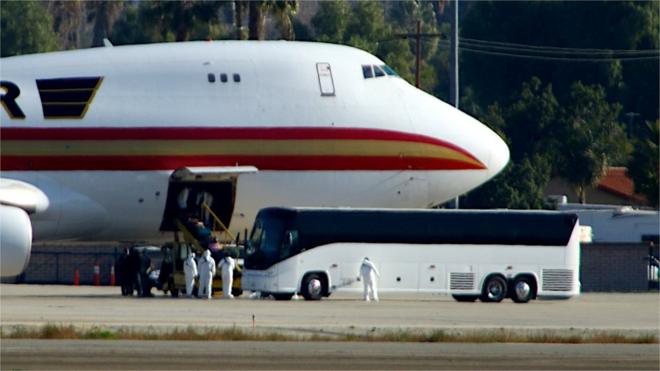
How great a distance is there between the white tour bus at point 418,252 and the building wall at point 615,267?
11075 mm

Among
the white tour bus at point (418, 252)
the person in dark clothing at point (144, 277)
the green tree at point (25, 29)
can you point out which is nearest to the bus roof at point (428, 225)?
the white tour bus at point (418, 252)

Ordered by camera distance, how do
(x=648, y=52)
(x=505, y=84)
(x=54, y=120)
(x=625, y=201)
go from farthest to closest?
(x=505, y=84), (x=648, y=52), (x=625, y=201), (x=54, y=120)

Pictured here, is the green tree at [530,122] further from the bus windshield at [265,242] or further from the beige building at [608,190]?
the bus windshield at [265,242]

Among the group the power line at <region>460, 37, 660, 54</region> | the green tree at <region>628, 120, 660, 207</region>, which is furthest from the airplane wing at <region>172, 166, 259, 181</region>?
the power line at <region>460, 37, 660, 54</region>

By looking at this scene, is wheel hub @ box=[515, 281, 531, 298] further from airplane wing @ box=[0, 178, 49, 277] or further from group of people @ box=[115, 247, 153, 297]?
A: airplane wing @ box=[0, 178, 49, 277]

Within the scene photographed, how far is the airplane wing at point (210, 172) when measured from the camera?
4006 centimetres

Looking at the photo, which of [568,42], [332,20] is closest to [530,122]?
[568,42]

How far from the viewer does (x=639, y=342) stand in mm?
28812

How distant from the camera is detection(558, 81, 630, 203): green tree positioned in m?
80.2

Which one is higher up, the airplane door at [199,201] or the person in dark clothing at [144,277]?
the airplane door at [199,201]

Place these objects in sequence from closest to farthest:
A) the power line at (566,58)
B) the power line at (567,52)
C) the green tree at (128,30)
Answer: the green tree at (128,30) < the power line at (567,52) < the power line at (566,58)

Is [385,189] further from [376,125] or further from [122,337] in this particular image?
[122,337]

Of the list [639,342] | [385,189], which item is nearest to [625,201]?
[385,189]

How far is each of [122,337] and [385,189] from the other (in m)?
15.4
